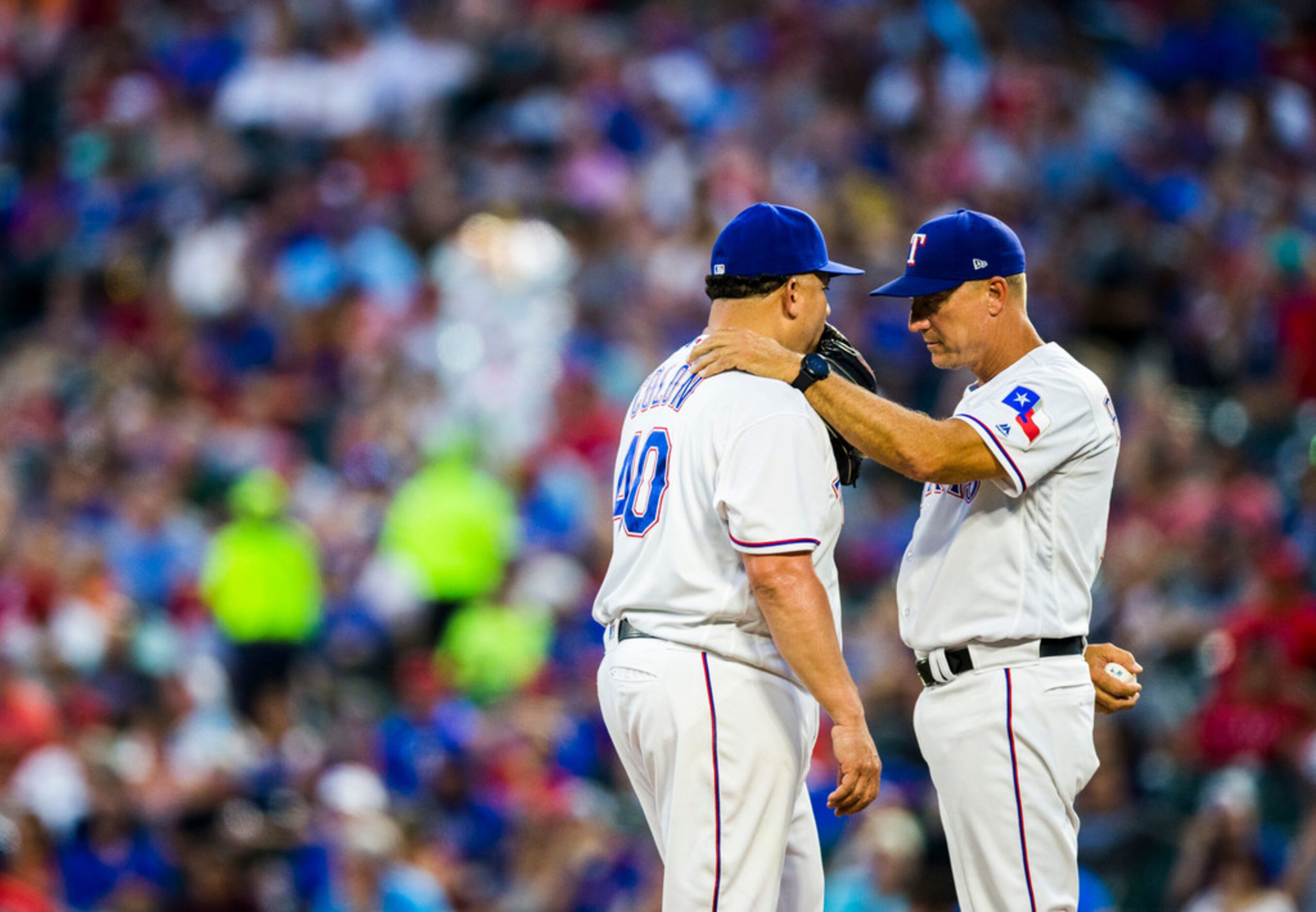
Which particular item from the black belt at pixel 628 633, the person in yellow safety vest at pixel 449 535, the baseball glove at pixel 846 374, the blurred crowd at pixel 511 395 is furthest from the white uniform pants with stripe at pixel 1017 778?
the person in yellow safety vest at pixel 449 535

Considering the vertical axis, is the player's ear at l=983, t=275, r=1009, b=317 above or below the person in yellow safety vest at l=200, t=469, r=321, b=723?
above

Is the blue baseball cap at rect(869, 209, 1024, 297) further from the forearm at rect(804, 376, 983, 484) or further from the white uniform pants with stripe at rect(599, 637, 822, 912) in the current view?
the white uniform pants with stripe at rect(599, 637, 822, 912)

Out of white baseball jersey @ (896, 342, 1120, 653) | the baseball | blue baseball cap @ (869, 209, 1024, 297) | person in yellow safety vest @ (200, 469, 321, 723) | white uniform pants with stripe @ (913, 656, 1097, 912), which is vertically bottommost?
person in yellow safety vest @ (200, 469, 321, 723)

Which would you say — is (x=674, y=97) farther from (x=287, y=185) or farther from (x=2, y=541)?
(x=2, y=541)

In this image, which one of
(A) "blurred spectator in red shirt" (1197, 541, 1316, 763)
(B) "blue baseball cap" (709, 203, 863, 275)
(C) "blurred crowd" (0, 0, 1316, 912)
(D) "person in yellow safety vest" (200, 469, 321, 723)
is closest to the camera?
(B) "blue baseball cap" (709, 203, 863, 275)

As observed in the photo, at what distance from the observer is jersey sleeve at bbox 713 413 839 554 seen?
4.07 metres

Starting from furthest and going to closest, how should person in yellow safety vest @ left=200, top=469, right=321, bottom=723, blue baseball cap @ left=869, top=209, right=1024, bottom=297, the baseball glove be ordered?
1. person in yellow safety vest @ left=200, top=469, right=321, bottom=723
2. the baseball glove
3. blue baseball cap @ left=869, top=209, right=1024, bottom=297

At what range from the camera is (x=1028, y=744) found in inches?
168

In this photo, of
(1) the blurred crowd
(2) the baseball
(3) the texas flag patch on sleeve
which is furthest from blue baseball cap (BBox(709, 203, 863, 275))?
Answer: (1) the blurred crowd

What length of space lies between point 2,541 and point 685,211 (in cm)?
486

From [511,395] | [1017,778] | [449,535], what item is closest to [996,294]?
[1017,778]

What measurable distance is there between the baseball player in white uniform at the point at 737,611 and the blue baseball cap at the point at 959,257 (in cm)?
24

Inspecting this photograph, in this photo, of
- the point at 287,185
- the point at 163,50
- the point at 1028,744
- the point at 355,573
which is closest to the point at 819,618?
the point at 1028,744

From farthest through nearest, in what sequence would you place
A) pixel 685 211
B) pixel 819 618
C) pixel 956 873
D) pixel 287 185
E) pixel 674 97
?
pixel 287 185
pixel 674 97
pixel 685 211
pixel 956 873
pixel 819 618
